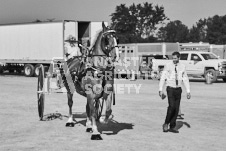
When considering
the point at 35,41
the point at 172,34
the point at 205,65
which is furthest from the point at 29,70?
the point at 172,34

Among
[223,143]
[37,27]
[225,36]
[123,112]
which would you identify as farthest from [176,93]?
[225,36]

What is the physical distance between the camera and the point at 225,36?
97.6 meters

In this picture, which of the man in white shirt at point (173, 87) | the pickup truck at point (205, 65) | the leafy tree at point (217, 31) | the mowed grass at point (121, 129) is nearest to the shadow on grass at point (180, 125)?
the mowed grass at point (121, 129)

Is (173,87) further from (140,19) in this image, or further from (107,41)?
(140,19)

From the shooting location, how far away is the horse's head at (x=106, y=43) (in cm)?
955

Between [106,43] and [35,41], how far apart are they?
27767 mm

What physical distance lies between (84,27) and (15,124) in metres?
23.5

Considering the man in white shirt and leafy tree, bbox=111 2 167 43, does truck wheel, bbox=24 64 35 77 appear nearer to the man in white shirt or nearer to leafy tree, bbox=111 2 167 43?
the man in white shirt

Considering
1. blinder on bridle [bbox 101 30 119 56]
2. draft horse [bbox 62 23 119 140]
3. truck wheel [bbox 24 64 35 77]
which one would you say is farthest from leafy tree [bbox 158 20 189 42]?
blinder on bridle [bbox 101 30 119 56]

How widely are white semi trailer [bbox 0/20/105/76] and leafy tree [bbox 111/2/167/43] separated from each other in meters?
63.7

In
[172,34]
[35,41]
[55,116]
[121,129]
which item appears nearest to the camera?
[121,129]

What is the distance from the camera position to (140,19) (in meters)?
112

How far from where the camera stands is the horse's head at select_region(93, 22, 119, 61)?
9.55 metres

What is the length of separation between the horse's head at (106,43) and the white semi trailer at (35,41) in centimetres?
2349
